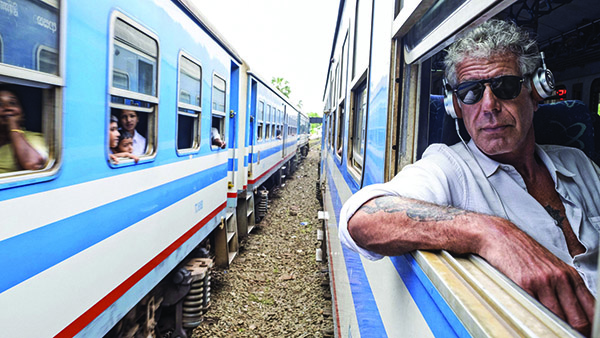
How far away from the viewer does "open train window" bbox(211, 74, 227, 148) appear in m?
5.14

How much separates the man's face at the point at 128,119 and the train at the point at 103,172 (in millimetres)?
39

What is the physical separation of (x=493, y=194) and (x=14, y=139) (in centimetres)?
188

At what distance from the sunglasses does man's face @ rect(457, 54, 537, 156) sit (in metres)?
0.02

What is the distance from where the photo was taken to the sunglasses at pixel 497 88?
5.17 feet

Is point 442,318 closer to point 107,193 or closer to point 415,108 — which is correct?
point 415,108

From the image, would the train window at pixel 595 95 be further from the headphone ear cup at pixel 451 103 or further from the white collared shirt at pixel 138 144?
the white collared shirt at pixel 138 144

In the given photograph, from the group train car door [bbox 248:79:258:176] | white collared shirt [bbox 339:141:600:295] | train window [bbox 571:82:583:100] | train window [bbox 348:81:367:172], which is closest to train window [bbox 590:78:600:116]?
train window [bbox 571:82:583:100]

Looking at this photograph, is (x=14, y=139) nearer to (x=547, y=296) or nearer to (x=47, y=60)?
(x=47, y=60)

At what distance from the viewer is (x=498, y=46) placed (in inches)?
63.9

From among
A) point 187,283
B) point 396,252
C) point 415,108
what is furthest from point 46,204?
point 187,283

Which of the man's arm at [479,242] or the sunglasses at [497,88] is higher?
the sunglasses at [497,88]

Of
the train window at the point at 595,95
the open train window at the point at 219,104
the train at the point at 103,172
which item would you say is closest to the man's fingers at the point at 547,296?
the train at the point at 103,172

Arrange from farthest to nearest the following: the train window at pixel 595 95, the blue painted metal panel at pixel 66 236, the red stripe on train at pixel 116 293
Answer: the train window at pixel 595 95 → the red stripe on train at pixel 116 293 → the blue painted metal panel at pixel 66 236

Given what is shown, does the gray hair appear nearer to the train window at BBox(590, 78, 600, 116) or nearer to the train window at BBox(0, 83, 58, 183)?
the train window at BBox(0, 83, 58, 183)
